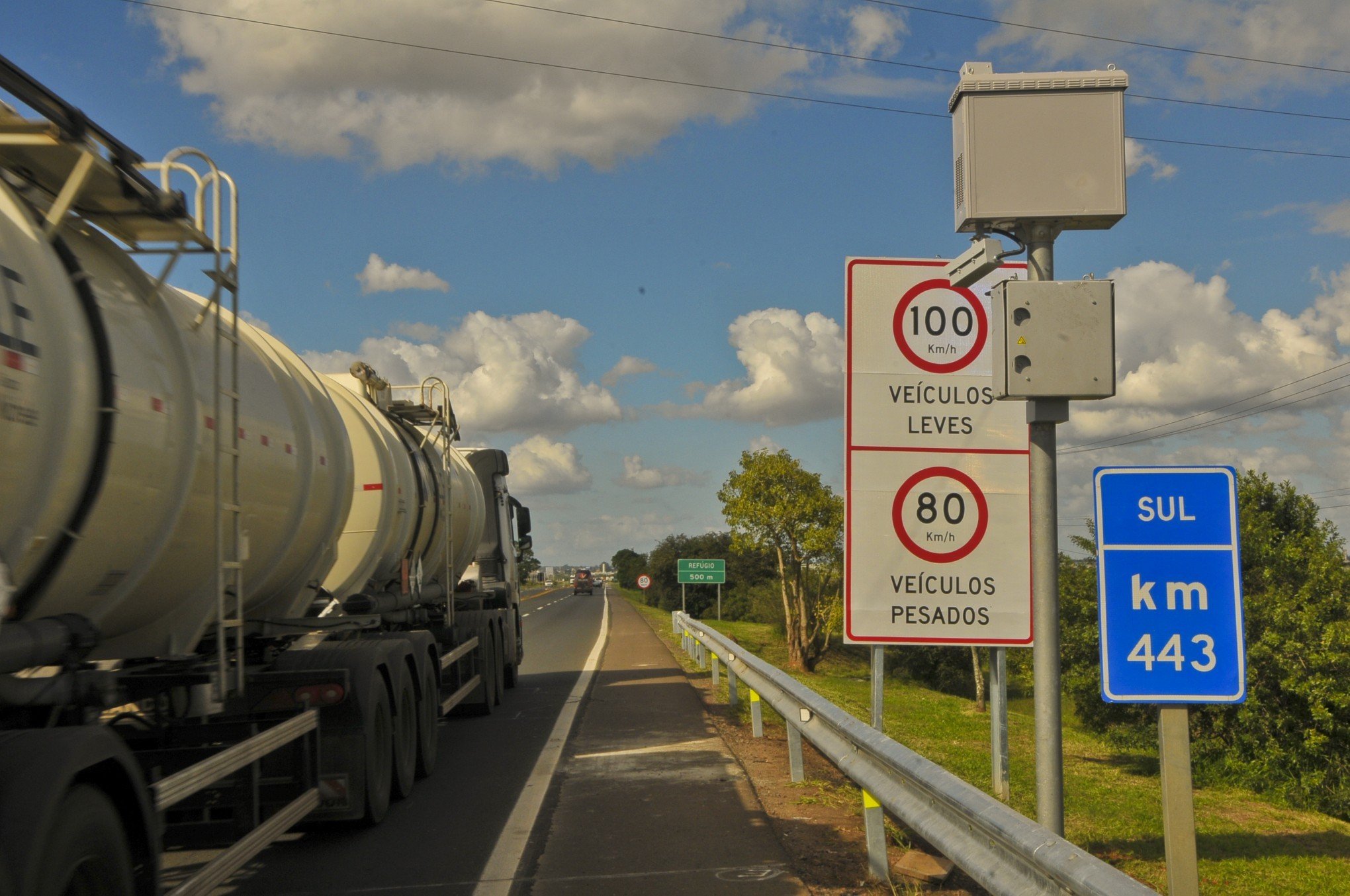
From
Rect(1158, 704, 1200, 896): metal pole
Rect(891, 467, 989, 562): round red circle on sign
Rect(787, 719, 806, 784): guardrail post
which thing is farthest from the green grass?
Rect(1158, 704, 1200, 896): metal pole

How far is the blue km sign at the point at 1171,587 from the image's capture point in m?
4.34

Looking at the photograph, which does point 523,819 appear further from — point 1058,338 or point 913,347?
point 1058,338

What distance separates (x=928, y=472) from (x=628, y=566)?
15341cm

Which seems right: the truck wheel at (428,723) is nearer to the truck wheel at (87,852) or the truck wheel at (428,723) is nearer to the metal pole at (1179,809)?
the truck wheel at (87,852)

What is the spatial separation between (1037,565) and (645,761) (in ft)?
20.8

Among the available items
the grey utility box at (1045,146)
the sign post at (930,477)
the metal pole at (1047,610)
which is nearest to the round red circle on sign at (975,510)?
the sign post at (930,477)

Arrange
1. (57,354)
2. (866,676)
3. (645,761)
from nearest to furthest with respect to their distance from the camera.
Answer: (57,354)
(645,761)
(866,676)

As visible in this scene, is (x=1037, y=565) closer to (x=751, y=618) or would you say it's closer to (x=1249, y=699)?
(x=1249, y=699)

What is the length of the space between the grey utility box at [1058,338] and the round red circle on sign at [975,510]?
8.86ft

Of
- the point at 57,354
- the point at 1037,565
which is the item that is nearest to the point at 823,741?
the point at 1037,565

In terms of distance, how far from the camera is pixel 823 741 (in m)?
7.28

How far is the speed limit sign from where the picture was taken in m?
7.39

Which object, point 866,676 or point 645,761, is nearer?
point 645,761

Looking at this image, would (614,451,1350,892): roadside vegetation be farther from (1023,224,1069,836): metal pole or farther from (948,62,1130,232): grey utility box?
(948,62,1130,232): grey utility box
